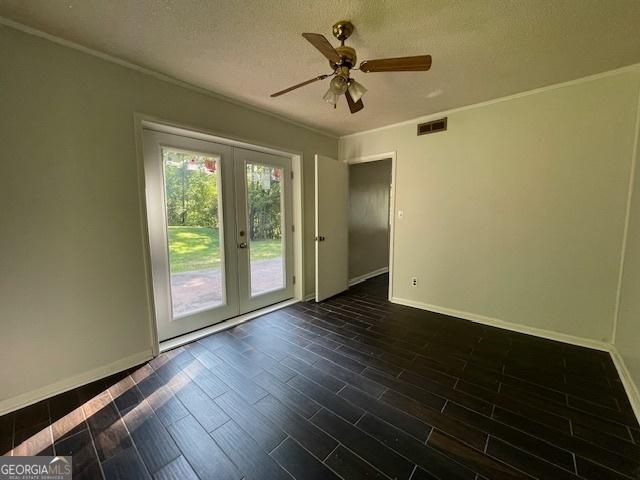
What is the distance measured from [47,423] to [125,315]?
2.41 feet

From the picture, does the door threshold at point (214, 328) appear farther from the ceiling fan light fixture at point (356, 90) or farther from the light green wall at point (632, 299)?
the light green wall at point (632, 299)

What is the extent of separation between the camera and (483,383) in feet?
6.12

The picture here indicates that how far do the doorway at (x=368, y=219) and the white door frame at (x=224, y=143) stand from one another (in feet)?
4.26

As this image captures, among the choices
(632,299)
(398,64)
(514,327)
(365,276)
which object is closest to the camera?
(398,64)

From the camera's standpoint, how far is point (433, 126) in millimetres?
3051

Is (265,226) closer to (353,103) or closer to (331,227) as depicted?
(331,227)

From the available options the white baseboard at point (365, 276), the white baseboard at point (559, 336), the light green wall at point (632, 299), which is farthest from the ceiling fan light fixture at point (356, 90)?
the white baseboard at point (365, 276)

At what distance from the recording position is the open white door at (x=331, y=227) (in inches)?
135

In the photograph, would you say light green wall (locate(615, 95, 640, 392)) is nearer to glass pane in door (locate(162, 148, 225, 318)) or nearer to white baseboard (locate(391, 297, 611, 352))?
white baseboard (locate(391, 297, 611, 352))

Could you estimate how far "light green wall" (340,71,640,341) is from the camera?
2.20m

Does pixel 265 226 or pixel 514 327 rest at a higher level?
pixel 265 226

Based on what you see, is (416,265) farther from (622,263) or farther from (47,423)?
(47,423)

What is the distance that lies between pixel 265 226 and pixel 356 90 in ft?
6.47

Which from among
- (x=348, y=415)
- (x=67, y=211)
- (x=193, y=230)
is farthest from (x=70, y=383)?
(x=348, y=415)
